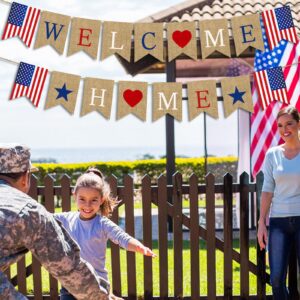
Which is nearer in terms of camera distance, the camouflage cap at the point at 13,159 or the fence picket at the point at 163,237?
the camouflage cap at the point at 13,159

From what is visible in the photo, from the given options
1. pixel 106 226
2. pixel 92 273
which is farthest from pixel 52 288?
pixel 92 273

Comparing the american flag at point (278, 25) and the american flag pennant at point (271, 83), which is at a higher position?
the american flag at point (278, 25)

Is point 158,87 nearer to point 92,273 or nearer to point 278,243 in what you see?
point 278,243

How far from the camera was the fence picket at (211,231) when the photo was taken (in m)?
6.08

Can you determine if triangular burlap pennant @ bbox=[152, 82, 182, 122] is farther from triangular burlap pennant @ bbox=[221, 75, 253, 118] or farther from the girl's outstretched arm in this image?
the girl's outstretched arm

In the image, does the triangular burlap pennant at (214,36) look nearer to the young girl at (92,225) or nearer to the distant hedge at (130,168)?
the young girl at (92,225)

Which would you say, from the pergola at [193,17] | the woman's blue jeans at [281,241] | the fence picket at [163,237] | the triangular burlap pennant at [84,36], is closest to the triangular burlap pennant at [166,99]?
the triangular burlap pennant at [84,36]

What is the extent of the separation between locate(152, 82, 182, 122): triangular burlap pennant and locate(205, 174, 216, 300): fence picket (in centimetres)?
109

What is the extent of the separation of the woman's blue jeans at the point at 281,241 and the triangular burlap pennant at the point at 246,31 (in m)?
2.71

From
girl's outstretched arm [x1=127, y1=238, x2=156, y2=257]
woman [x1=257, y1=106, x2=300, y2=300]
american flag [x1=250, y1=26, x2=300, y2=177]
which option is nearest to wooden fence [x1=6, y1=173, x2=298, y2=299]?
woman [x1=257, y1=106, x2=300, y2=300]

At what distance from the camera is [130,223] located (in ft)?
20.2

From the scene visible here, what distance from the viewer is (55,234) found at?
2.20 metres

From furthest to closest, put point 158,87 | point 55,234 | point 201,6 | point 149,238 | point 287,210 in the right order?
point 201,6
point 158,87
point 149,238
point 287,210
point 55,234

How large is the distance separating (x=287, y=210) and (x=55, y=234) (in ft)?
9.99
